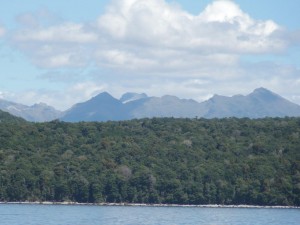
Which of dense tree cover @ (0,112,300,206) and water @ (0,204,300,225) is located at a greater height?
dense tree cover @ (0,112,300,206)

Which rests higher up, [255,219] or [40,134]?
[40,134]

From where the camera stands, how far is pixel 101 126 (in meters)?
157

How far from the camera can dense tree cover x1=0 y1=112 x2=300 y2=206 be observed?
129875 millimetres

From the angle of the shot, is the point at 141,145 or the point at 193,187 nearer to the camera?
the point at 193,187

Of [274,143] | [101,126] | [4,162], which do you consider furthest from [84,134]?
[274,143]

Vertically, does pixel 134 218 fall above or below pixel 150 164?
below

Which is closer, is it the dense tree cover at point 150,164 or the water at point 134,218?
the water at point 134,218

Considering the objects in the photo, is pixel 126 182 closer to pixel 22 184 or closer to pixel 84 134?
pixel 22 184

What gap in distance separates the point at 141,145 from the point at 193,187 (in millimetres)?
17569

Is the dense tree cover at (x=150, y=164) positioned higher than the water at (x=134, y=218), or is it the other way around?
the dense tree cover at (x=150, y=164)

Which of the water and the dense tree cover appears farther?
the dense tree cover

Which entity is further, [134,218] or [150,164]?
[150,164]

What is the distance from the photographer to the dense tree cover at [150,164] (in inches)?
5113

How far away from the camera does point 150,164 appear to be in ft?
450
